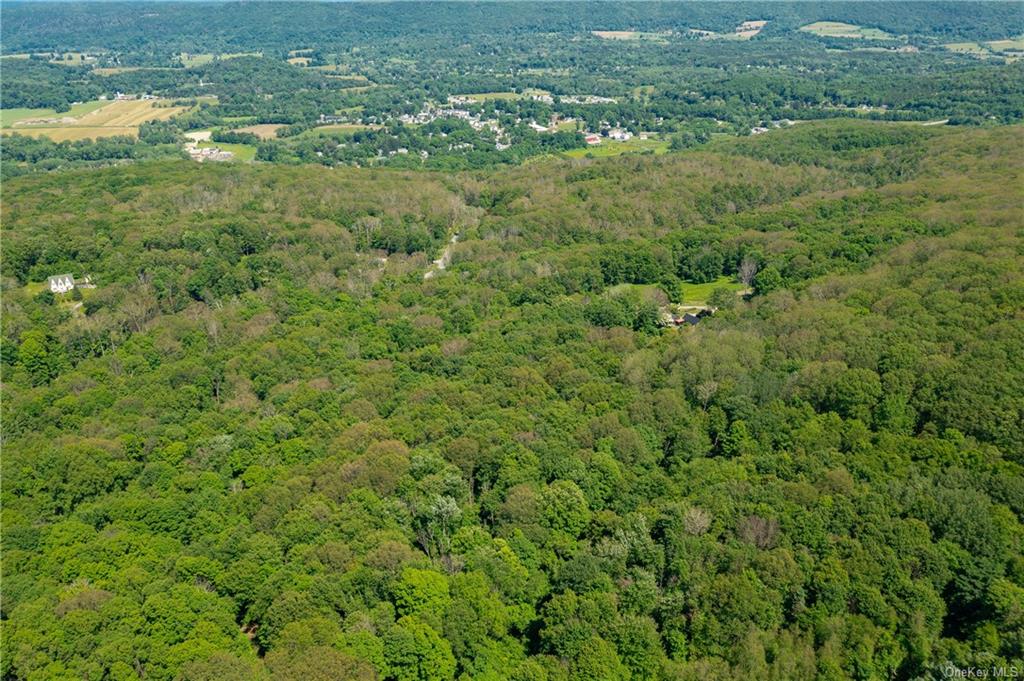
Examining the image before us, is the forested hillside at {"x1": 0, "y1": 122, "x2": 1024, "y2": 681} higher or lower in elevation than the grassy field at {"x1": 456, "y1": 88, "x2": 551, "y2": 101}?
lower

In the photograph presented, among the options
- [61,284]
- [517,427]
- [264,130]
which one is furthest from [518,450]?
[264,130]

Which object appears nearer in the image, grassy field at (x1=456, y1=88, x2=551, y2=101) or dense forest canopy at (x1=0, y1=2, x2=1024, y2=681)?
dense forest canopy at (x1=0, y1=2, x2=1024, y2=681)

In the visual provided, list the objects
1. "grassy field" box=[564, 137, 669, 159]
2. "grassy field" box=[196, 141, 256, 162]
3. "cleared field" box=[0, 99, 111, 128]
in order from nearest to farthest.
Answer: "grassy field" box=[564, 137, 669, 159], "grassy field" box=[196, 141, 256, 162], "cleared field" box=[0, 99, 111, 128]

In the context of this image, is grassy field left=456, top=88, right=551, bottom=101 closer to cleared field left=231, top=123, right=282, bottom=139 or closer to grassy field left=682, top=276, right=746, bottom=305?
cleared field left=231, top=123, right=282, bottom=139

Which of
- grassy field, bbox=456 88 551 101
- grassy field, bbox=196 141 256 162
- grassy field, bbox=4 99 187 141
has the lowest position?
grassy field, bbox=196 141 256 162

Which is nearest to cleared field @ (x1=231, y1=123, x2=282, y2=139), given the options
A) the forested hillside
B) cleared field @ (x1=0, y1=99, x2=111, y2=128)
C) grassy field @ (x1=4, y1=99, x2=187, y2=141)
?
grassy field @ (x1=4, y1=99, x2=187, y2=141)

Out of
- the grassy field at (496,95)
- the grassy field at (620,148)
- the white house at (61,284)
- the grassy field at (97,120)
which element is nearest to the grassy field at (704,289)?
the white house at (61,284)

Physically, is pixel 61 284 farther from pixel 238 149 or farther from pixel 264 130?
pixel 264 130

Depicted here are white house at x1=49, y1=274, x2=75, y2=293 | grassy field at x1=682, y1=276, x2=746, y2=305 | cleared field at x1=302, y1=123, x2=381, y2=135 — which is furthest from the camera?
cleared field at x1=302, y1=123, x2=381, y2=135
